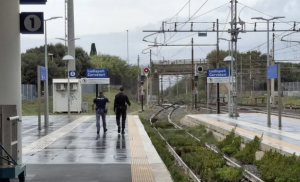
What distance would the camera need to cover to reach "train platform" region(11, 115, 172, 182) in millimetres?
9148

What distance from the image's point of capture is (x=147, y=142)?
50.1ft

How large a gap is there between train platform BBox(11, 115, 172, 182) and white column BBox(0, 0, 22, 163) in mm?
1650

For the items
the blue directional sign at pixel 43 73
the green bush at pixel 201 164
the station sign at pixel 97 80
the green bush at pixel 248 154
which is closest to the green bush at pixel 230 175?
the green bush at pixel 201 164

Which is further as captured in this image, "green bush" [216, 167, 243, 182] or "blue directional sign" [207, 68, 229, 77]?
"blue directional sign" [207, 68, 229, 77]

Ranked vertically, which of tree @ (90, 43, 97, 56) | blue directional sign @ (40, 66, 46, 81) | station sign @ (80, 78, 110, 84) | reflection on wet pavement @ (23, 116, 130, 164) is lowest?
reflection on wet pavement @ (23, 116, 130, 164)

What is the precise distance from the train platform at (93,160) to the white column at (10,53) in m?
1.65

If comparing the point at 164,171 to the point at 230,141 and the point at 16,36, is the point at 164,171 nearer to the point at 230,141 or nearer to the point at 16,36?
the point at 16,36

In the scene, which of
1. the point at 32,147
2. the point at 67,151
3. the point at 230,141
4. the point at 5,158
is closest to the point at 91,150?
the point at 67,151

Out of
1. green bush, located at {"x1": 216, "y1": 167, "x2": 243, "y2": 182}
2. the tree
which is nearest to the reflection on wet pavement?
green bush, located at {"x1": 216, "y1": 167, "x2": 243, "y2": 182}

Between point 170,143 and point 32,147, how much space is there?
5740mm

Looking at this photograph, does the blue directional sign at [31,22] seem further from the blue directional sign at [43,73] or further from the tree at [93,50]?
the tree at [93,50]

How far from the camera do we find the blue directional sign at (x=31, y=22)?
28.3 ft

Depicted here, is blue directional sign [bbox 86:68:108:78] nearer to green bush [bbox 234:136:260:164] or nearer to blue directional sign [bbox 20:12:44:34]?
green bush [bbox 234:136:260:164]

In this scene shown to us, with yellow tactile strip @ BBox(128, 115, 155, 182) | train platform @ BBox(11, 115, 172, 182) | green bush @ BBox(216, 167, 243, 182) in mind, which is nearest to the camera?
yellow tactile strip @ BBox(128, 115, 155, 182)
